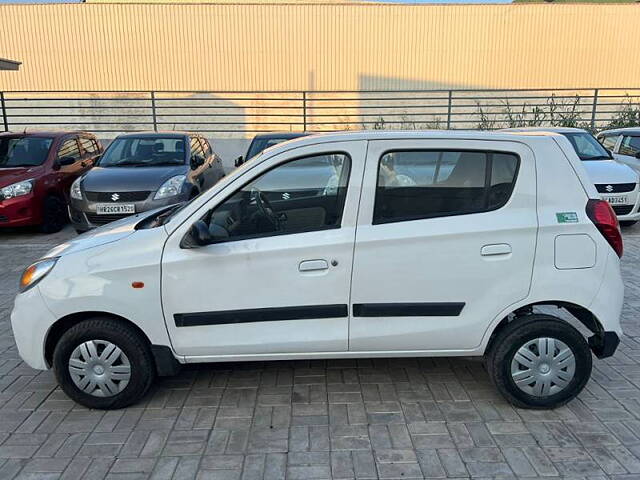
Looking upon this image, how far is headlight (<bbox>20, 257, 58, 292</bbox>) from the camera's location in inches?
122

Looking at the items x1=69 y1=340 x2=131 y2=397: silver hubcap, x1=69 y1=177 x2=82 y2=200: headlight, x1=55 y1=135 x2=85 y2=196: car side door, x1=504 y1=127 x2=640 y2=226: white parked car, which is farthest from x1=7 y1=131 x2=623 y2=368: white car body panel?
x1=55 y1=135 x2=85 y2=196: car side door

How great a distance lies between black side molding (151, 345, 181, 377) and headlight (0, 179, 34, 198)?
6.00 meters

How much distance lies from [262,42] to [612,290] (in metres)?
23.0

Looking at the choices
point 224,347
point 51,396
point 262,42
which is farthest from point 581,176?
point 262,42

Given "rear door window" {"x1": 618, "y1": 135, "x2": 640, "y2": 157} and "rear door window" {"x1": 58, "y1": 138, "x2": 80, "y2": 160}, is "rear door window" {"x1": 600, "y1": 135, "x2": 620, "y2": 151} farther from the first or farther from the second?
"rear door window" {"x1": 58, "y1": 138, "x2": 80, "y2": 160}

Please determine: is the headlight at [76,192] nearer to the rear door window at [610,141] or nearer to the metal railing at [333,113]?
the rear door window at [610,141]

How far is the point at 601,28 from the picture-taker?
947 inches

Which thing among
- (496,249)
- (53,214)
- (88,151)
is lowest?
(53,214)

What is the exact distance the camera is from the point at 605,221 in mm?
2955

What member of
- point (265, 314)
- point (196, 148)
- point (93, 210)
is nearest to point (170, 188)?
point (93, 210)

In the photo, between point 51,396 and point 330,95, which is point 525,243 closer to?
point 51,396

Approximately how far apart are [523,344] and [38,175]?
776 centimetres

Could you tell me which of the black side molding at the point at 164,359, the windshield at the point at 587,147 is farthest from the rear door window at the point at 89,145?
the windshield at the point at 587,147

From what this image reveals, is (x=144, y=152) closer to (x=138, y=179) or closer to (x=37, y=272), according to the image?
(x=138, y=179)
